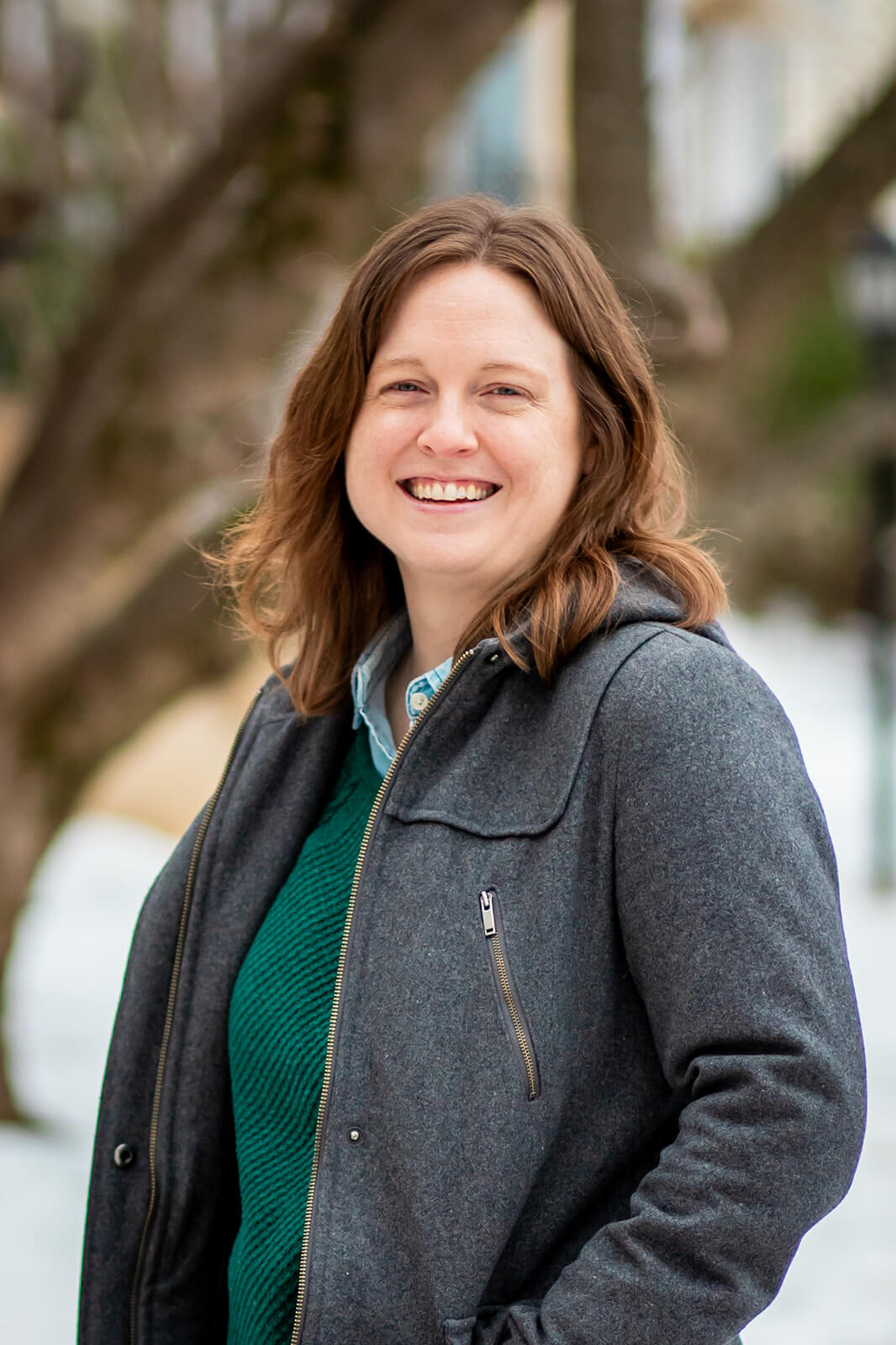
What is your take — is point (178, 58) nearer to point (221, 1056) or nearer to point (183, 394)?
point (183, 394)

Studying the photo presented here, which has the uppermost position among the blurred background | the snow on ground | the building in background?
the building in background

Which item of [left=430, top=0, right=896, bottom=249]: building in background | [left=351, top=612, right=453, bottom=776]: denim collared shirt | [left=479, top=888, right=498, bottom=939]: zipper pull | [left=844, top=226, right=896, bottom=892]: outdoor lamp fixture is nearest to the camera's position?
[left=479, top=888, right=498, bottom=939]: zipper pull

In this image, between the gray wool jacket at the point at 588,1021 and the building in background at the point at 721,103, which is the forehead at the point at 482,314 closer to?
the gray wool jacket at the point at 588,1021

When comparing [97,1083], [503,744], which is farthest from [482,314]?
[97,1083]

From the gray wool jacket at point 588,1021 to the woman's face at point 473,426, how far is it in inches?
6.6

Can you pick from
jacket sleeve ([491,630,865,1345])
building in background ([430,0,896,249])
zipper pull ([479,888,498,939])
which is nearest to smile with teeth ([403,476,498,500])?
jacket sleeve ([491,630,865,1345])

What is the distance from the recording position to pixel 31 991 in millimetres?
7012

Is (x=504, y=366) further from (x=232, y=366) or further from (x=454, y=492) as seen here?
(x=232, y=366)

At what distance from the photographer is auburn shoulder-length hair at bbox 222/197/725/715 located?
1595 millimetres

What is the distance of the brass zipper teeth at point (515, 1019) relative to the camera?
1420 mm

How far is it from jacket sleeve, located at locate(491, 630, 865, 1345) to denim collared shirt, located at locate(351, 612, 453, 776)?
0.36 m

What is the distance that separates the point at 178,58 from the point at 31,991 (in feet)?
16.4

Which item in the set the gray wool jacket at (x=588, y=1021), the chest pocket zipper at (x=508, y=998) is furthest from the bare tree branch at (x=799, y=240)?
the chest pocket zipper at (x=508, y=998)

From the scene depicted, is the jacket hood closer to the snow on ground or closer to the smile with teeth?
the smile with teeth
